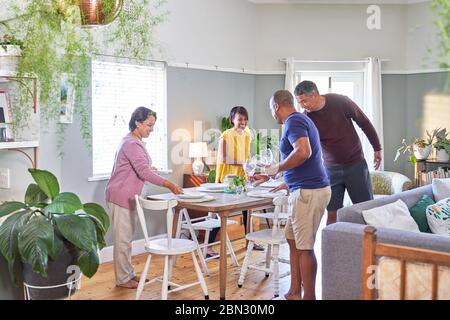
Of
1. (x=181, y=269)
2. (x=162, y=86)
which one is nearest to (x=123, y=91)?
(x=162, y=86)

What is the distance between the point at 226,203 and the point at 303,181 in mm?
656

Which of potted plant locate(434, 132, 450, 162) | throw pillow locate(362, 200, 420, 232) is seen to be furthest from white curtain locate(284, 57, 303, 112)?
throw pillow locate(362, 200, 420, 232)

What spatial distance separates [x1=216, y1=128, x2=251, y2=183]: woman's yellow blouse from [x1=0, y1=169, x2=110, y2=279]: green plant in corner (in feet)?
7.75

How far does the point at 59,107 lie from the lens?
455cm

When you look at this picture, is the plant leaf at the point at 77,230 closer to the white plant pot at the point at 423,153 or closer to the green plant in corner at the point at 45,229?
the green plant in corner at the point at 45,229

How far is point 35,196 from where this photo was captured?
2.97 metres

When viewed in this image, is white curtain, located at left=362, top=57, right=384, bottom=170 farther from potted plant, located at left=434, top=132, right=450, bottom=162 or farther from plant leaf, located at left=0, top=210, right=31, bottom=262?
plant leaf, located at left=0, top=210, right=31, bottom=262

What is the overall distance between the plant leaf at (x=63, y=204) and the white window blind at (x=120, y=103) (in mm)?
2250

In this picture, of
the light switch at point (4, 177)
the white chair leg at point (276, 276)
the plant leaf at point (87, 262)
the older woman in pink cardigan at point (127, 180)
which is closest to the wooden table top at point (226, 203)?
the older woman in pink cardigan at point (127, 180)

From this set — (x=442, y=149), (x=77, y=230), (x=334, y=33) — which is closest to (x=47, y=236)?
(x=77, y=230)

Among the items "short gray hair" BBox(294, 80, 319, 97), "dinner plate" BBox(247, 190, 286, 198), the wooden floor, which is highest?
"short gray hair" BBox(294, 80, 319, 97)

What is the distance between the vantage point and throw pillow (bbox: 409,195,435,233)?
3.80 meters
